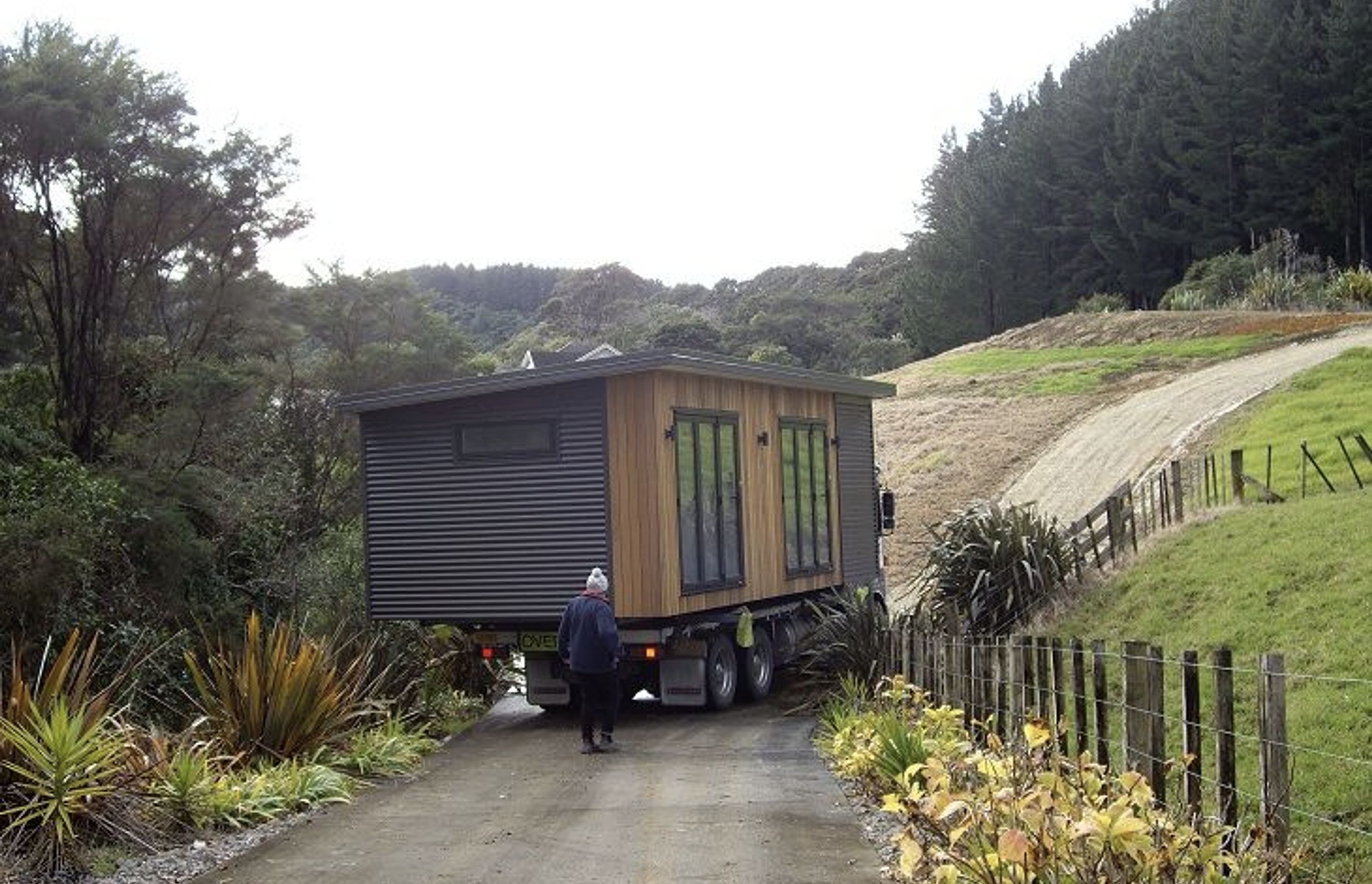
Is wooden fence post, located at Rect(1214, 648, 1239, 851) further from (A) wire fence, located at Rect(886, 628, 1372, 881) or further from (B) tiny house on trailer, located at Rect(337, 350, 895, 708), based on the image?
(B) tiny house on trailer, located at Rect(337, 350, 895, 708)

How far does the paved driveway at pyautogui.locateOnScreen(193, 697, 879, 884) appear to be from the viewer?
793 centimetres

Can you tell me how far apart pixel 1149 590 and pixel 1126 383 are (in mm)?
25145

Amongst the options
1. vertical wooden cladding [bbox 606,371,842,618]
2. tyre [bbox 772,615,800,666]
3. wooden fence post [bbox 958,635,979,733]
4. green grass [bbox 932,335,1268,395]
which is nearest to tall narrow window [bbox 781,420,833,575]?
tyre [bbox 772,615,800,666]

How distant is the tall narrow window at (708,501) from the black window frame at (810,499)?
1.59 metres

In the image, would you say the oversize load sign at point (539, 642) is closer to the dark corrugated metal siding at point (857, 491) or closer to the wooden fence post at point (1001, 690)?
the wooden fence post at point (1001, 690)

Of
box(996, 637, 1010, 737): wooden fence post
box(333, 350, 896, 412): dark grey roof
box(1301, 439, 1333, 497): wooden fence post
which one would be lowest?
box(996, 637, 1010, 737): wooden fence post

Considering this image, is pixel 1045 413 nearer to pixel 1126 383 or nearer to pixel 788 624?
pixel 1126 383

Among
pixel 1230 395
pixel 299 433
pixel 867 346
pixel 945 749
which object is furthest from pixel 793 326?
pixel 945 749

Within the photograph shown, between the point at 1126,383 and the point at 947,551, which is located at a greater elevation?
the point at 1126,383

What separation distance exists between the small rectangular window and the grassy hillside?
546 cm

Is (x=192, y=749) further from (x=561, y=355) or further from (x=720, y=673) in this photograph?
(x=561, y=355)

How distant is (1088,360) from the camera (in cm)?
4381

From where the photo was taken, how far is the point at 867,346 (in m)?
79.2

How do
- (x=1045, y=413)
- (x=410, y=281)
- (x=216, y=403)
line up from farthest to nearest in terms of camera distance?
(x=1045, y=413) → (x=410, y=281) → (x=216, y=403)
